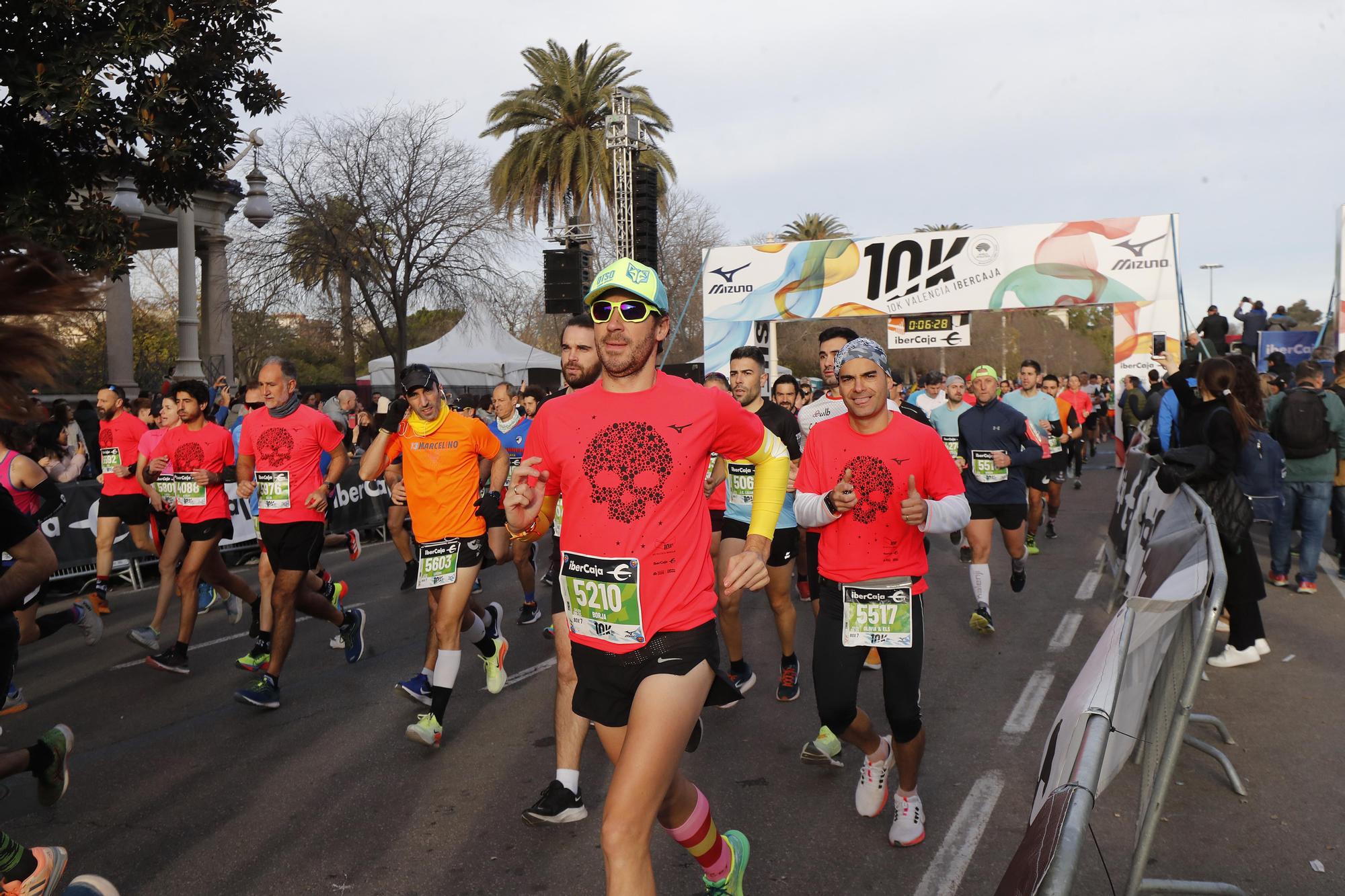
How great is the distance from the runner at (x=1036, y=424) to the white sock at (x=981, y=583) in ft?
8.78

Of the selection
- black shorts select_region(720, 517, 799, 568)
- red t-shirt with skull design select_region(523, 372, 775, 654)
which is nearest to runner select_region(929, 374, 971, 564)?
black shorts select_region(720, 517, 799, 568)

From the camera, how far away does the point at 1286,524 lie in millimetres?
9438

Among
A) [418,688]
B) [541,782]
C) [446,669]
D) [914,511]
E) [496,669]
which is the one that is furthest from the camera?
[496,669]

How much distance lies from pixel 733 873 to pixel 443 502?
3.17 metres

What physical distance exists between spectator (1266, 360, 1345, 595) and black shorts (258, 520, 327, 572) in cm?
834

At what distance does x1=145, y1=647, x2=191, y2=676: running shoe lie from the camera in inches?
284

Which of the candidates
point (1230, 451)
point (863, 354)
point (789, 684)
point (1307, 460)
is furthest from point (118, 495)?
point (1307, 460)

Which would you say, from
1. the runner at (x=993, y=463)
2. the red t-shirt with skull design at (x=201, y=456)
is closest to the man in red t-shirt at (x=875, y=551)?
the runner at (x=993, y=463)

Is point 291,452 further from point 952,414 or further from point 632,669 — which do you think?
point 952,414

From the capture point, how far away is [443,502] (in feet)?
19.9

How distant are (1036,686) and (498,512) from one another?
3.66 meters

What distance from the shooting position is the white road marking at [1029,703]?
5648 millimetres

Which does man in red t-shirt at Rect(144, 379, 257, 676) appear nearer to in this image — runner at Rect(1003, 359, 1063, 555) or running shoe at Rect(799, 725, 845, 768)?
running shoe at Rect(799, 725, 845, 768)

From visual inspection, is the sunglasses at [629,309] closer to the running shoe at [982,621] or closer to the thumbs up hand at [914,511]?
the thumbs up hand at [914,511]
